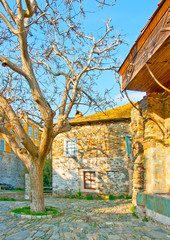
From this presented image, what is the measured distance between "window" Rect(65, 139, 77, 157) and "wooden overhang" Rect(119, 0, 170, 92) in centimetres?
978

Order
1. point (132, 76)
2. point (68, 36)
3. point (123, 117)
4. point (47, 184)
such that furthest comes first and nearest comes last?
point (47, 184) < point (123, 117) < point (68, 36) < point (132, 76)

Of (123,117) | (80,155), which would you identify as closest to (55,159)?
(80,155)

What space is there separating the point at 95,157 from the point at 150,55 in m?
11.3

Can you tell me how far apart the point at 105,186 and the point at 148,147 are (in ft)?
27.1

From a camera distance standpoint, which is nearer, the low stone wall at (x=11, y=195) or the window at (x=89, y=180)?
the window at (x=89, y=180)

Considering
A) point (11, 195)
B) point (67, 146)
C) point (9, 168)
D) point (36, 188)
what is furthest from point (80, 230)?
point (9, 168)

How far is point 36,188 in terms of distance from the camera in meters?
7.52

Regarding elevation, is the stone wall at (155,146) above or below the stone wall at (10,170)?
above

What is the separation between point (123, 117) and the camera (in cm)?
1422

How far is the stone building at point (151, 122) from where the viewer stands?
4551 mm

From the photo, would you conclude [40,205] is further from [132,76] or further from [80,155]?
[80,155]

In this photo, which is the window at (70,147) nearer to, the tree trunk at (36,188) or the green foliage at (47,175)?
the green foliage at (47,175)

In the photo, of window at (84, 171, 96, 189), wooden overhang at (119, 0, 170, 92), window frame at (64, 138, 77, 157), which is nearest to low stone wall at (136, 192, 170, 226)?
wooden overhang at (119, 0, 170, 92)

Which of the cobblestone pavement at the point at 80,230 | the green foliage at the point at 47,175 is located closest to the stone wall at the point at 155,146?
the cobblestone pavement at the point at 80,230
